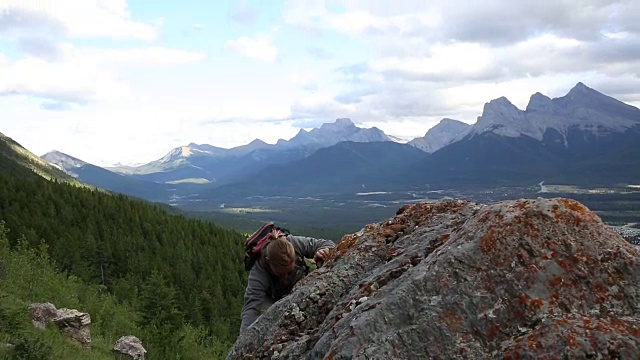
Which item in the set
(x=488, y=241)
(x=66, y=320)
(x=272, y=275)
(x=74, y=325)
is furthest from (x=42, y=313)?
(x=488, y=241)

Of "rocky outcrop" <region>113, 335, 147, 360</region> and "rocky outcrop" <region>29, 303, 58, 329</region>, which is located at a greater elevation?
"rocky outcrop" <region>29, 303, 58, 329</region>

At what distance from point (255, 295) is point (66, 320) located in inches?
729

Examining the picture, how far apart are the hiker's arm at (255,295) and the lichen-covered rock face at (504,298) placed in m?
1.89

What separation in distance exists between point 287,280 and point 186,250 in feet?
267

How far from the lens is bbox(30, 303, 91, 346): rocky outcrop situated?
72.2ft

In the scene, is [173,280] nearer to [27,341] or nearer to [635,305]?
[27,341]

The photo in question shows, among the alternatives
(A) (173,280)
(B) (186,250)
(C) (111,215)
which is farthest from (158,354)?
(C) (111,215)

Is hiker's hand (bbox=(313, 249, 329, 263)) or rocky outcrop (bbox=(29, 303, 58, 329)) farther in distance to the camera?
rocky outcrop (bbox=(29, 303, 58, 329))

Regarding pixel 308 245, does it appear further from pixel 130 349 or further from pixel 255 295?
pixel 130 349

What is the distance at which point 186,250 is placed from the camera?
85.6 metres

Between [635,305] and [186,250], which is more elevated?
[635,305]

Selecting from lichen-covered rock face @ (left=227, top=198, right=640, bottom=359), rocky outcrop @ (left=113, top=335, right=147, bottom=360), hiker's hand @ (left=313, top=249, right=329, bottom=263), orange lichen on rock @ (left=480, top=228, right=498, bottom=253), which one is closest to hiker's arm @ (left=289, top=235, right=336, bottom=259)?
hiker's hand @ (left=313, top=249, right=329, bottom=263)

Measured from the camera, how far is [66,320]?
22.5 meters

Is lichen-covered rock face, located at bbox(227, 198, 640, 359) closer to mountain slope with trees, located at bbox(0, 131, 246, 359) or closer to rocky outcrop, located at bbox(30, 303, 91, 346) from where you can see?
rocky outcrop, located at bbox(30, 303, 91, 346)
